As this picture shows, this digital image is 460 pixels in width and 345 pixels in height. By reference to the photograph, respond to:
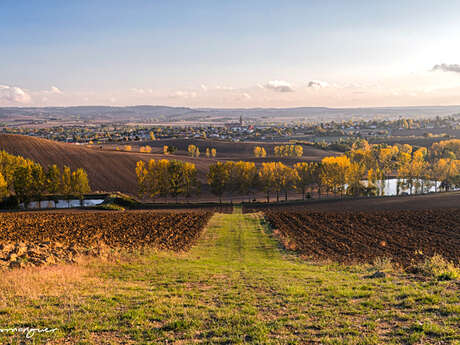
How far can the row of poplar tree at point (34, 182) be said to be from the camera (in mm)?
68312

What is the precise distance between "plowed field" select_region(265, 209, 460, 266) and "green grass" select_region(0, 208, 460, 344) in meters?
7.76

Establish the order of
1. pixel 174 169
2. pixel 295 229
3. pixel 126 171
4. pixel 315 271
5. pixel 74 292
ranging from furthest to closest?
pixel 126 171, pixel 174 169, pixel 295 229, pixel 315 271, pixel 74 292

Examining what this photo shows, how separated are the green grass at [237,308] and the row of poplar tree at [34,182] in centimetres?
5999

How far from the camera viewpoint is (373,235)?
34188mm

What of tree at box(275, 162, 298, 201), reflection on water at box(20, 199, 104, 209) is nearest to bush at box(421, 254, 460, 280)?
tree at box(275, 162, 298, 201)

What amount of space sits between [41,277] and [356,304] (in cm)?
1396

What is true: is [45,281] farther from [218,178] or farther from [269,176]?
[269,176]

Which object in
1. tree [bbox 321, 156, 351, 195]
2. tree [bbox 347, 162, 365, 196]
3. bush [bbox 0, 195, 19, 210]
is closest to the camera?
bush [bbox 0, 195, 19, 210]

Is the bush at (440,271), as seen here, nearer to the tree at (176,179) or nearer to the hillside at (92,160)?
the tree at (176,179)

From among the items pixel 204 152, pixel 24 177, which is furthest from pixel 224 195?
pixel 204 152

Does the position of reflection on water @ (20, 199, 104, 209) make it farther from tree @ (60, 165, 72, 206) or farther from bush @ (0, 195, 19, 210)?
bush @ (0, 195, 19, 210)

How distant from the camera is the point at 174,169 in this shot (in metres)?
78.7

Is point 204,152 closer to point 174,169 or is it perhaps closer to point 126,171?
point 126,171

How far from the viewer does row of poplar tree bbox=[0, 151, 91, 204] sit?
2689 inches
